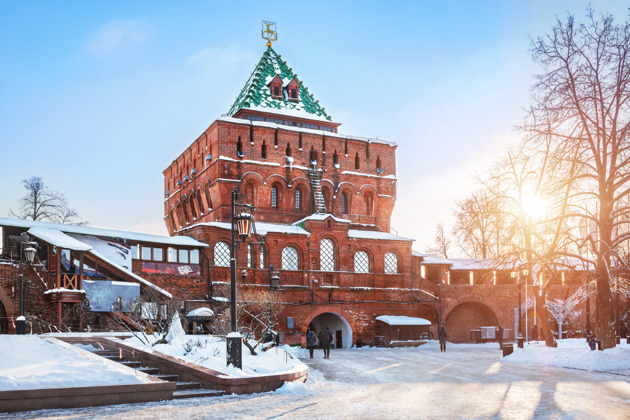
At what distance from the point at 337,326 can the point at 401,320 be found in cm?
376

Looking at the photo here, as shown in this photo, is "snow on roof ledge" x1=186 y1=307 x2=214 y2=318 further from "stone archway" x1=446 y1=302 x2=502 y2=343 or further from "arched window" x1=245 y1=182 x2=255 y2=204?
"stone archway" x1=446 y1=302 x2=502 y2=343

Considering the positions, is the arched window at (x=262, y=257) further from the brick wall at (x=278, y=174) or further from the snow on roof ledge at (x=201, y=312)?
the snow on roof ledge at (x=201, y=312)

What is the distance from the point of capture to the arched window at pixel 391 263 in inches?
1575

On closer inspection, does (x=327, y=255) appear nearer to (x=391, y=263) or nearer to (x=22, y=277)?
(x=391, y=263)

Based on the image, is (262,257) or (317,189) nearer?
(262,257)

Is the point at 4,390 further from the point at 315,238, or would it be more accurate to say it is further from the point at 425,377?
the point at 315,238

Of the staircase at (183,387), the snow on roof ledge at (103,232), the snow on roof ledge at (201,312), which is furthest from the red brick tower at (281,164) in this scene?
the staircase at (183,387)

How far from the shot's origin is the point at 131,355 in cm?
1658

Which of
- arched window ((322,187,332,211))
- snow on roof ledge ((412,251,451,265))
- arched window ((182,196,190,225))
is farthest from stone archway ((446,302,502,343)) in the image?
arched window ((182,196,190,225))

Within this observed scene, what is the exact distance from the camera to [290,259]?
122 ft

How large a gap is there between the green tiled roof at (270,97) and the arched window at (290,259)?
9.95 metres

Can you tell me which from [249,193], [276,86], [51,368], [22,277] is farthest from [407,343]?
[51,368]

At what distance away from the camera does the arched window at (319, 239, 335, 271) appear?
3803cm

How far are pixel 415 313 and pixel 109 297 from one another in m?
18.9
